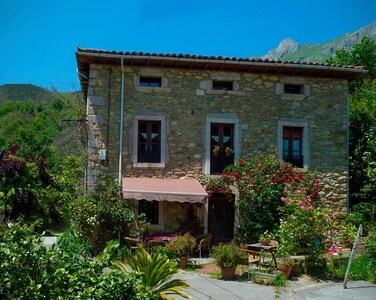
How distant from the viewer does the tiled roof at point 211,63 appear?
→ 15.1m

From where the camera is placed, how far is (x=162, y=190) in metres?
14.2

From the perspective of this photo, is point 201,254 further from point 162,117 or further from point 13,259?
point 13,259

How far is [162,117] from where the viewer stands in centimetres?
1571

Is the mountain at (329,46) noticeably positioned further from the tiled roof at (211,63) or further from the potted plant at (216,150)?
the potted plant at (216,150)

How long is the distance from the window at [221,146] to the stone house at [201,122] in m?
0.04

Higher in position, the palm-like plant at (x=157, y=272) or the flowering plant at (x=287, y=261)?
the palm-like plant at (x=157, y=272)

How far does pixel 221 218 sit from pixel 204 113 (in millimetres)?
4164

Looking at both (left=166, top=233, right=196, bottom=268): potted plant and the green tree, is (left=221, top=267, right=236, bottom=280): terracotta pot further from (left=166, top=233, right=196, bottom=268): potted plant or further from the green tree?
the green tree

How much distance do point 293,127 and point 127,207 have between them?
7352mm

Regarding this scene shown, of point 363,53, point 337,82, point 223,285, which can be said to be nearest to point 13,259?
point 223,285

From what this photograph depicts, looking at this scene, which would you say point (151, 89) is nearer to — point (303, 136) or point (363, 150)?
point (303, 136)

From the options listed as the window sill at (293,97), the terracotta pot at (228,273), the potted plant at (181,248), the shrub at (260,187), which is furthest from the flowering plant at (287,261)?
the window sill at (293,97)

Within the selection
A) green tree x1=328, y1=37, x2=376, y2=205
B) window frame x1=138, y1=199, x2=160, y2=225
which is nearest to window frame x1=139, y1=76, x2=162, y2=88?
window frame x1=138, y1=199, x2=160, y2=225

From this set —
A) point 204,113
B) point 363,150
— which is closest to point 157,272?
point 204,113
